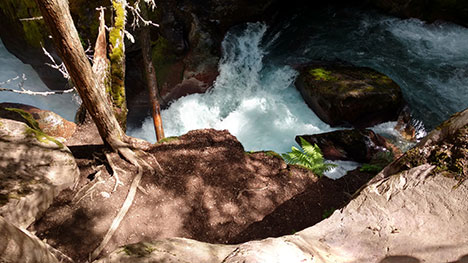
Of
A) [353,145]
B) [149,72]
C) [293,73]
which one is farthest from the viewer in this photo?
[293,73]

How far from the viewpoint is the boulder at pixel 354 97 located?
852 cm

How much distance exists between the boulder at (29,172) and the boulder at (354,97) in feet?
24.9

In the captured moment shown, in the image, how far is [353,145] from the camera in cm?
796

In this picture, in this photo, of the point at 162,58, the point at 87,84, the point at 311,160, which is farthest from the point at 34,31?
the point at 311,160

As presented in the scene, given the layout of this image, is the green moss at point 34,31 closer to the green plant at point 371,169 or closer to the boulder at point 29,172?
the boulder at point 29,172

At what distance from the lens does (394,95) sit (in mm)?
8602

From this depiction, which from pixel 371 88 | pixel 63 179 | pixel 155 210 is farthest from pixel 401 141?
pixel 63 179

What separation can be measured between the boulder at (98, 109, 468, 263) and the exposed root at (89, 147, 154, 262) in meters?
2.19

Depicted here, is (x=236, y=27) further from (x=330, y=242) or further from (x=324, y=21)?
(x=330, y=242)

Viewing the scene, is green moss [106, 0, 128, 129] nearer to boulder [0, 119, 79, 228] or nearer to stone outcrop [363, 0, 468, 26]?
boulder [0, 119, 79, 228]

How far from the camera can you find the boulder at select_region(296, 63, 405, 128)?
27.9 ft

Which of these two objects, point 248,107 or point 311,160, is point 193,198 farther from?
point 248,107

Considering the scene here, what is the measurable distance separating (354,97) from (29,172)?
849 cm

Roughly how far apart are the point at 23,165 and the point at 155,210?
208 cm
